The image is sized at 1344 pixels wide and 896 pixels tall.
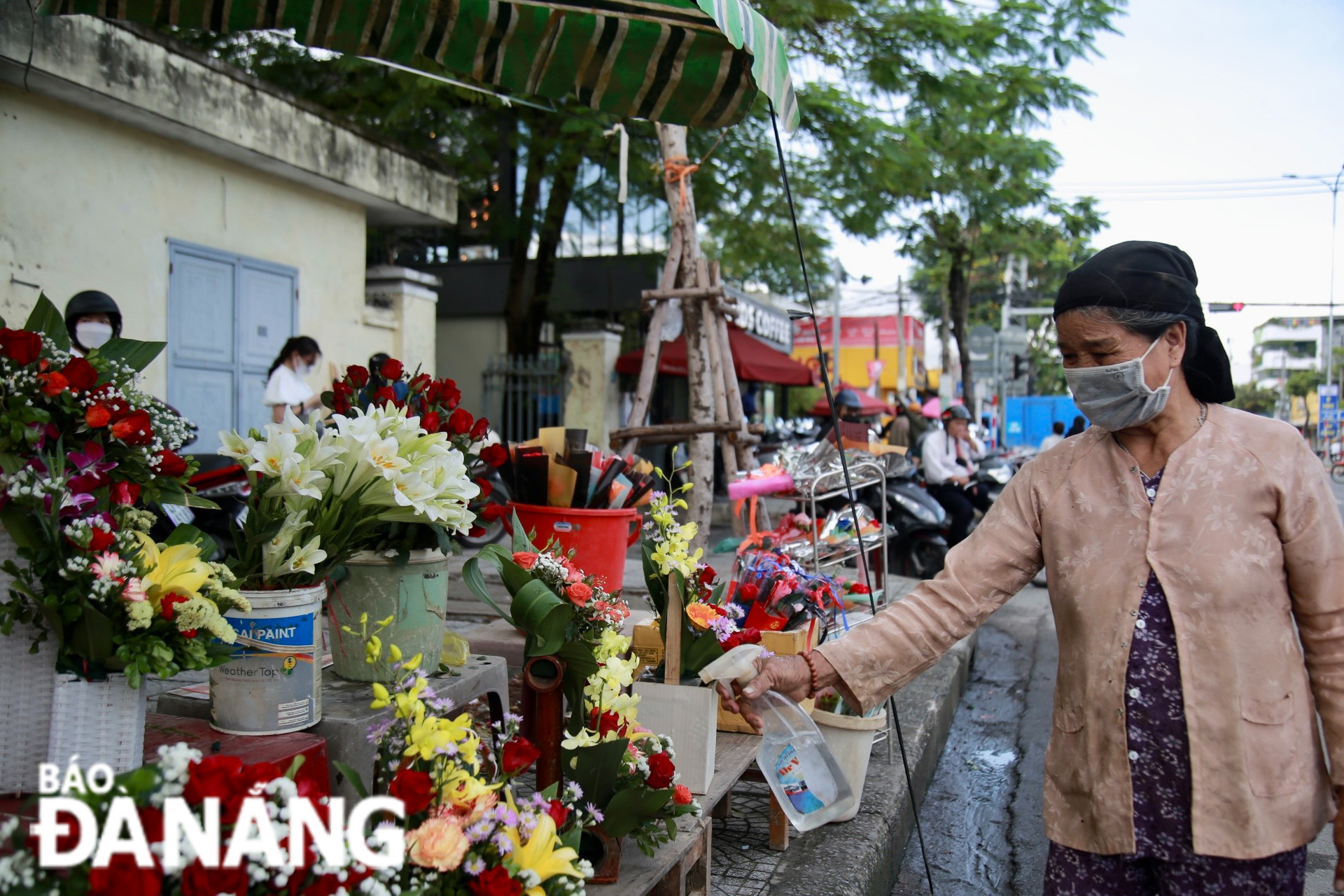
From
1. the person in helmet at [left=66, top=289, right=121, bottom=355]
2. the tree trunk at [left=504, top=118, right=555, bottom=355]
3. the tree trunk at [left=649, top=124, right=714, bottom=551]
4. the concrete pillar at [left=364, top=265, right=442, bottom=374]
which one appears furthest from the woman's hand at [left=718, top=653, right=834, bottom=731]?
Answer: the tree trunk at [left=504, top=118, right=555, bottom=355]

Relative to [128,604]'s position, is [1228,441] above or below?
above

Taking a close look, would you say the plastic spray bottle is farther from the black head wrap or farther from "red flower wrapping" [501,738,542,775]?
the black head wrap

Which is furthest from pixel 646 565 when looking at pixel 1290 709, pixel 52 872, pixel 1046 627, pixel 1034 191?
pixel 1034 191

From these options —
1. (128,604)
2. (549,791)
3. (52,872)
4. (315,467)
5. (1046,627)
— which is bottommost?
(1046,627)

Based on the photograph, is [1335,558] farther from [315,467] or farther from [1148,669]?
[315,467]

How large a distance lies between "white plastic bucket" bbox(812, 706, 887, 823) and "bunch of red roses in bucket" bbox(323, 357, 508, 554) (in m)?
1.29

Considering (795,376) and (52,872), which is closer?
(52,872)

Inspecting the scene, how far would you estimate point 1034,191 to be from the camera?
12.8m

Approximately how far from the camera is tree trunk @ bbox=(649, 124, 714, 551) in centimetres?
627

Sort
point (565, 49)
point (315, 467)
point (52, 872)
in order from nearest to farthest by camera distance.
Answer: point (52, 872)
point (315, 467)
point (565, 49)

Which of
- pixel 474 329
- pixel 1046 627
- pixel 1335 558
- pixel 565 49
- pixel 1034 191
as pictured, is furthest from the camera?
pixel 474 329

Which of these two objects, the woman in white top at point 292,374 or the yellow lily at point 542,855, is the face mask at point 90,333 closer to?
the woman in white top at point 292,374

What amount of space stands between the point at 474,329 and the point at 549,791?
42.7ft

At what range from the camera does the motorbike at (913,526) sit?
815 cm
